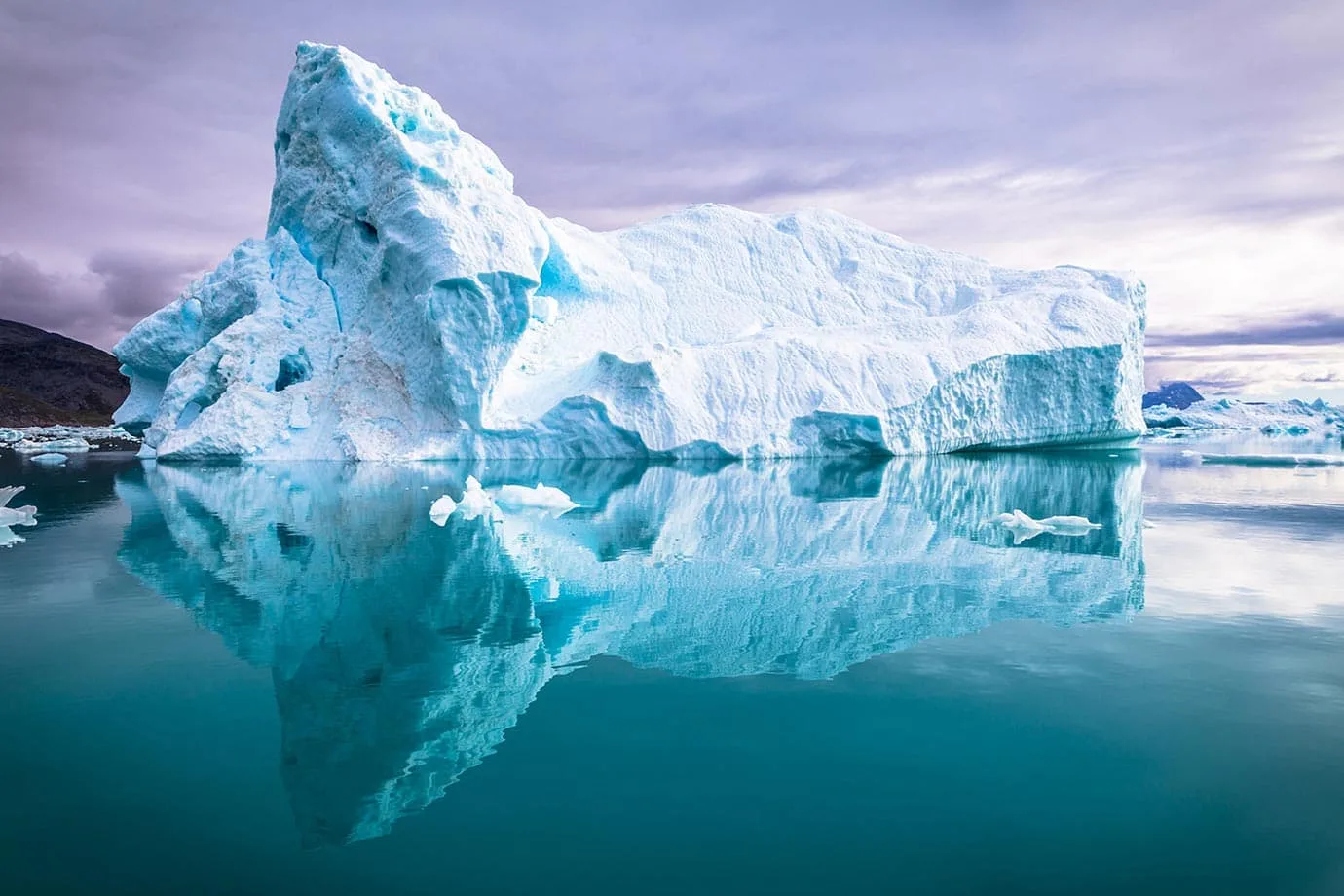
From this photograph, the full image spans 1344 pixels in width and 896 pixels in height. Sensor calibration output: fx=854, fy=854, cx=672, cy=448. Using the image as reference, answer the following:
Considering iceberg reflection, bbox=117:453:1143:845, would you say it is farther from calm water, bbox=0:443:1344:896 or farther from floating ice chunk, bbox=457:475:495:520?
floating ice chunk, bbox=457:475:495:520

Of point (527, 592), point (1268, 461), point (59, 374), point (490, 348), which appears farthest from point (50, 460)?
point (59, 374)

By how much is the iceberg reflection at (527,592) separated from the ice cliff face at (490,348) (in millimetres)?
7267

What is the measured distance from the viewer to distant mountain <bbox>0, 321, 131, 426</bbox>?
80.8 meters

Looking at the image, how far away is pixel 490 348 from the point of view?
18641 millimetres

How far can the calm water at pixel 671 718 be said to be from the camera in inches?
99.0

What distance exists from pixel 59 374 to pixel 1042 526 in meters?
106

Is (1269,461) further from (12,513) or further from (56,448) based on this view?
(56,448)

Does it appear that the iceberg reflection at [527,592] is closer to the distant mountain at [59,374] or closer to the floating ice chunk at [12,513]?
the floating ice chunk at [12,513]

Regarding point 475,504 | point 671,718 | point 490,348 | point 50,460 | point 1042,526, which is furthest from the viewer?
point 50,460

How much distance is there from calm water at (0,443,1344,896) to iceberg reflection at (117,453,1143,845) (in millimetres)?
31

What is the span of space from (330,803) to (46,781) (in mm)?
1047

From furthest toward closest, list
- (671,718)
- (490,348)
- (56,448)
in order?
1. (56,448)
2. (490,348)
3. (671,718)

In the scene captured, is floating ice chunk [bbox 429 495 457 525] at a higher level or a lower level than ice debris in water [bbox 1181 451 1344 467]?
lower

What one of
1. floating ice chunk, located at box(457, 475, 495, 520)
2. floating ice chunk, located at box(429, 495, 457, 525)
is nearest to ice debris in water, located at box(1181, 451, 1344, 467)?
floating ice chunk, located at box(457, 475, 495, 520)
